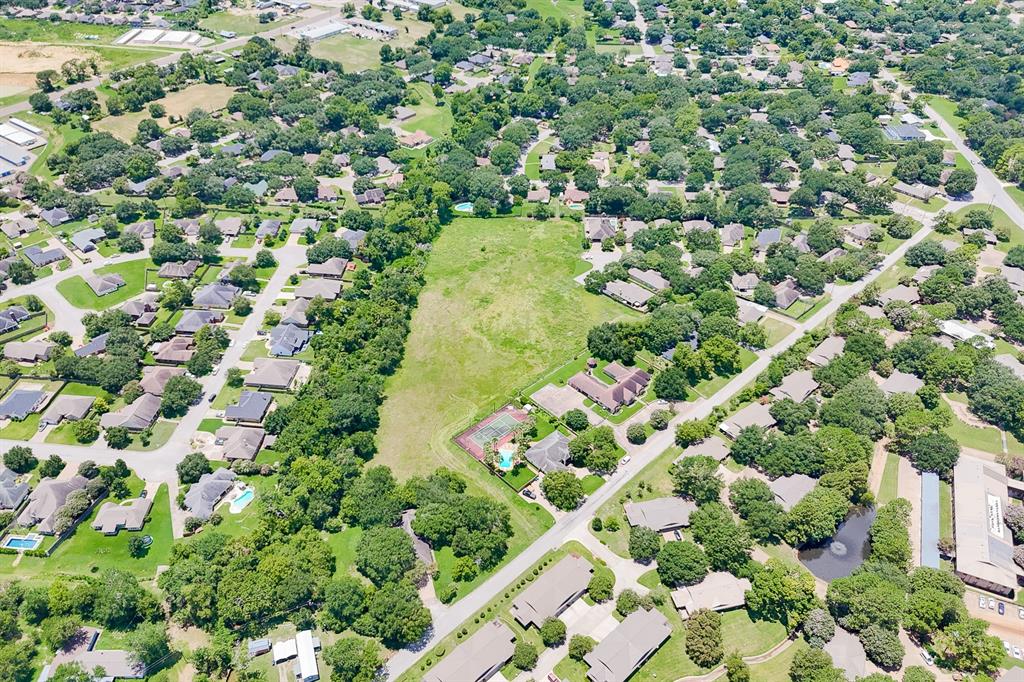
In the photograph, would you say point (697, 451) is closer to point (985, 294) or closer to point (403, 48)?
point (985, 294)

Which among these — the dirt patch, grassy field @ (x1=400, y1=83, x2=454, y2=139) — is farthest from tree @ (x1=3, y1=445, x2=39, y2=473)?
the dirt patch

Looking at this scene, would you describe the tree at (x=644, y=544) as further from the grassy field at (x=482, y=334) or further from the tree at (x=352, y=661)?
the tree at (x=352, y=661)

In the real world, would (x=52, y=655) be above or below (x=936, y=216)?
below

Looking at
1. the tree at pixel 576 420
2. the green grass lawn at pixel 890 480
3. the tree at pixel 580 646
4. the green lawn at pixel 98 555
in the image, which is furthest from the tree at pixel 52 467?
the green grass lawn at pixel 890 480

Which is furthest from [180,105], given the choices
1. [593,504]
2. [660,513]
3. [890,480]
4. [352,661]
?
[890,480]

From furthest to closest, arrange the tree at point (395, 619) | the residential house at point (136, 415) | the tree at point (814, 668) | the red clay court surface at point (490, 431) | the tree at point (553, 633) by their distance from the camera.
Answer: the residential house at point (136, 415)
the red clay court surface at point (490, 431)
the tree at point (553, 633)
the tree at point (395, 619)
the tree at point (814, 668)

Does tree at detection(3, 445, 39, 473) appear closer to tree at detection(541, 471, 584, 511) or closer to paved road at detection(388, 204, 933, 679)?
paved road at detection(388, 204, 933, 679)

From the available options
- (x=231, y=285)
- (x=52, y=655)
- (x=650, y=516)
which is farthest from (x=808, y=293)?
Result: (x=52, y=655)
